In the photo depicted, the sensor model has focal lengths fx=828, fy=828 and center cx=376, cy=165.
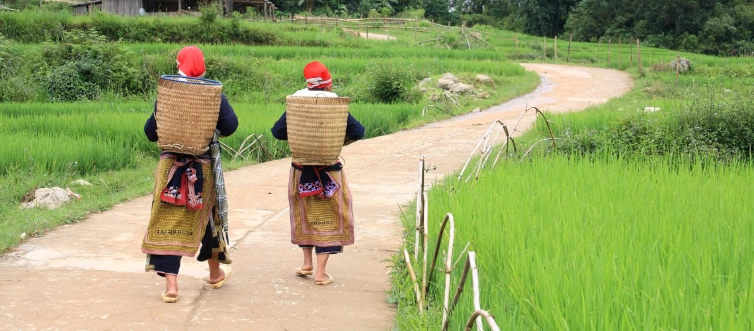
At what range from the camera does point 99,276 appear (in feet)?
15.3

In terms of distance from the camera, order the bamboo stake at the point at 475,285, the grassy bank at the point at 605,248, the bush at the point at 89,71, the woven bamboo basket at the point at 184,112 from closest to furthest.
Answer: the bamboo stake at the point at 475,285 → the grassy bank at the point at 605,248 → the woven bamboo basket at the point at 184,112 → the bush at the point at 89,71

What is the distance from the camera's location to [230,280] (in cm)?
468

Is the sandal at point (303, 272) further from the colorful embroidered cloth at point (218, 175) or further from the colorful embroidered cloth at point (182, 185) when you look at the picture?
the colorful embroidered cloth at point (182, 185)

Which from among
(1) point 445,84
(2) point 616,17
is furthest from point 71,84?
(2) point 616,17

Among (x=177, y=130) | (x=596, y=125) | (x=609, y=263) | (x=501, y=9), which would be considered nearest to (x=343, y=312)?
(x=177, y=130)

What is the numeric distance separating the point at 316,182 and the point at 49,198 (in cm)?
341

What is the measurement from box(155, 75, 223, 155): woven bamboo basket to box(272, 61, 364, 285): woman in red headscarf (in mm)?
528

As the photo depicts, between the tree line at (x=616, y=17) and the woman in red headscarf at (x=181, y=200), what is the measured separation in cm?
3733

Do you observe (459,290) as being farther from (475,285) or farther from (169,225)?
(169,225)

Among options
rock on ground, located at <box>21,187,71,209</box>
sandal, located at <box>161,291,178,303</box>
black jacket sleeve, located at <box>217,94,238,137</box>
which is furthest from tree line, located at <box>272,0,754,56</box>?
sandal, located at <box>161,291,178,303</box>

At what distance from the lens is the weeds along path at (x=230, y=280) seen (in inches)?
156

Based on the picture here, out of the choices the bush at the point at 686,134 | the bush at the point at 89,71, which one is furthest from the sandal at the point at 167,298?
the bush at the point at 89,71

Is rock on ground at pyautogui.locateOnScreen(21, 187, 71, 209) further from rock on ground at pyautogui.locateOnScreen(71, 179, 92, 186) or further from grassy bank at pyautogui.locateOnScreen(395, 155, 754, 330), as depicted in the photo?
grassy bank at pyautogui.locateOnScreen(395, 155, 754, 330)

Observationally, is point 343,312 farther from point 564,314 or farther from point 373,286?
point 564,314
